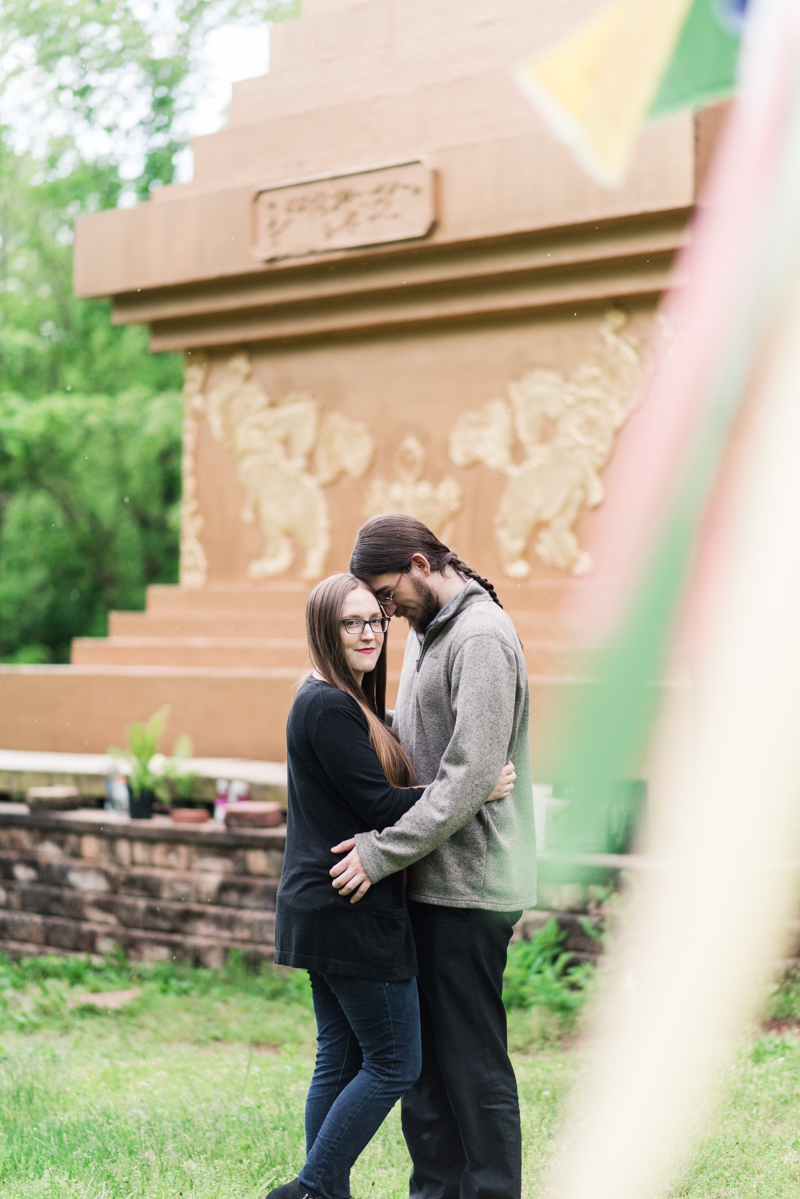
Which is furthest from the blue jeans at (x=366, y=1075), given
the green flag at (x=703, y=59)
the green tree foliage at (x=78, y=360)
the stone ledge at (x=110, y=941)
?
the green tree foliage at (x=78, y=360)

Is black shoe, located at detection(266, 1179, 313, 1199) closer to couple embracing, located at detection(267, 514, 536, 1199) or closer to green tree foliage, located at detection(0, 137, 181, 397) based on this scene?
couple embracing, located at detection(267, 514, 536, 1199)

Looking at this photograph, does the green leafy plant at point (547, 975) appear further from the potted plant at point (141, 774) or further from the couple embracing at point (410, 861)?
the potted plant at point (141, 774)

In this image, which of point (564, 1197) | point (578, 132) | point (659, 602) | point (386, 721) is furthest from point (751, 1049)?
point (578, 132)

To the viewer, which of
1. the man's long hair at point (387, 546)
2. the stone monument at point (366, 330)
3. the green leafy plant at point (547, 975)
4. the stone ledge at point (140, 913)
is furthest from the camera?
the stone monument at point (366, 330)

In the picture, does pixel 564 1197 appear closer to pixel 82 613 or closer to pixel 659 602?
pixel 659 602

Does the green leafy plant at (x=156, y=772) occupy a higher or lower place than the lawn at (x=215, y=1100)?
higher

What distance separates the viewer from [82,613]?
19922 millimetres

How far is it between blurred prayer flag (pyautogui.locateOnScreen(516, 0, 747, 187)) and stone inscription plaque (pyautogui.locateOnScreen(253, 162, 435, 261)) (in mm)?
6050

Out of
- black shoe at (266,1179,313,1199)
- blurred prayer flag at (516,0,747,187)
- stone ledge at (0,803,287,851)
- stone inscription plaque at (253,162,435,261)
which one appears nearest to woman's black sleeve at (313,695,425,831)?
black shoe at (266,1179,313,1199)

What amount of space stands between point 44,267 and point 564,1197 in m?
17.0

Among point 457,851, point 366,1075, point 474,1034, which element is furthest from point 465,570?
point 366,1075

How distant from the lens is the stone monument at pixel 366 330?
822 cm

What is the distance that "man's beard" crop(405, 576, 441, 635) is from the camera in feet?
11.0

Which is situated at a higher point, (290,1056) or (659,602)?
(659,602)
